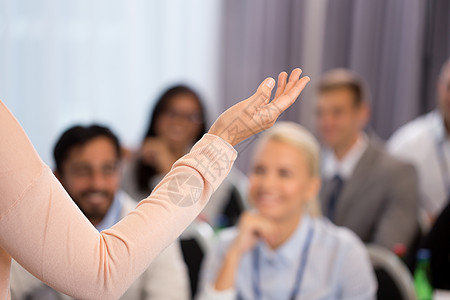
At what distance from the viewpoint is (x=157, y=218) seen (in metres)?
0.61

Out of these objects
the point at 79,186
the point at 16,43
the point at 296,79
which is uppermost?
the point at 296,79

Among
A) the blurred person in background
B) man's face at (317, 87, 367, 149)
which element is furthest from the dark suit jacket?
the blurred person in background

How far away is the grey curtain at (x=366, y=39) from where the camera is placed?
114 inches

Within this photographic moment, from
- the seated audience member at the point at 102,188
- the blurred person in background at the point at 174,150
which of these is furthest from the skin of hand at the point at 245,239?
the blurred person in background at the point at 174,150

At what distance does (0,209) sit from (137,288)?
97cm

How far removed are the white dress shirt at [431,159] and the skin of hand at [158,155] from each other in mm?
883

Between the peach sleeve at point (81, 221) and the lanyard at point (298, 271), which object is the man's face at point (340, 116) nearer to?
the lanyard at point (298, 271)

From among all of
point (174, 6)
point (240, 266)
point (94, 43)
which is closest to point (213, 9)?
point (174, 6)

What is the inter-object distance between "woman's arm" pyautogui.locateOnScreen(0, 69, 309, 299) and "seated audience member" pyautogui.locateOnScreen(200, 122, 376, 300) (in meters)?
0.87

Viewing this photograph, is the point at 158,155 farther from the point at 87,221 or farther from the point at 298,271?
the point at 87,221

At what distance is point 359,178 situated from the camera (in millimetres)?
2240

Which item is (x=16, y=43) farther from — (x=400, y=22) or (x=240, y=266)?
(x=400, y=22)

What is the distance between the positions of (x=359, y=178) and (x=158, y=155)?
0.76m

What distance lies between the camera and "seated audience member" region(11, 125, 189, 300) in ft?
4.41
